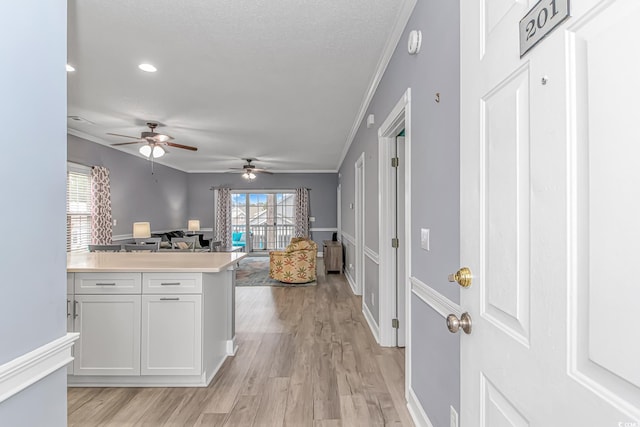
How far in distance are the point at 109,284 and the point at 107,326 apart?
0.30 m

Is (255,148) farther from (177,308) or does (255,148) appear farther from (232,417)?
(232,417)

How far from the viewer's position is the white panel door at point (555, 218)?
51 cm

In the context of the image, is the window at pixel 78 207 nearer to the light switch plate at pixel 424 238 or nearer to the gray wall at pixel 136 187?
the gray wall at pixel 136 187

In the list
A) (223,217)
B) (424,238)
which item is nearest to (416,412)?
(424,238)

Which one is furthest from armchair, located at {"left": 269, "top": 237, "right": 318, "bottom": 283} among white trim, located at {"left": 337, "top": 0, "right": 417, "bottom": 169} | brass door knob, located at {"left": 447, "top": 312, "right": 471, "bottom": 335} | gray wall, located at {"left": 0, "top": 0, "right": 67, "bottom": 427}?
brass door knob, located at {"left": 447, "top": 312, "right": 471, "bottom": 335}

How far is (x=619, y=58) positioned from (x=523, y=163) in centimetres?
27

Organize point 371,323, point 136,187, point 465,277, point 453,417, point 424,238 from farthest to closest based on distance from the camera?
point 136,187 < point 371,323 < point 424,238 < point 453,417 < point 465,277

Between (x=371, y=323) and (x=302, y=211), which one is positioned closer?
(x=371, y=323)

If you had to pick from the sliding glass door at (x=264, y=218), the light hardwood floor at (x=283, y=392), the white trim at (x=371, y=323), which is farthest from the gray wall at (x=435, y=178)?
the sliding glass door at (x=264, y=218)

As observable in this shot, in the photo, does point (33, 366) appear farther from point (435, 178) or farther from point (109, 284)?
point (435, 178)

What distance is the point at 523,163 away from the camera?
29.4 inches

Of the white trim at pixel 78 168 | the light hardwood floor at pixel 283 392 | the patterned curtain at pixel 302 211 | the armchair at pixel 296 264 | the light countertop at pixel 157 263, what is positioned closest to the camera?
the light hardwood floor at pixel 283 392

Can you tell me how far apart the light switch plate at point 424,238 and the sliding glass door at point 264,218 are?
27.7 feet

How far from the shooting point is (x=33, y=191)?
1.05 metres
